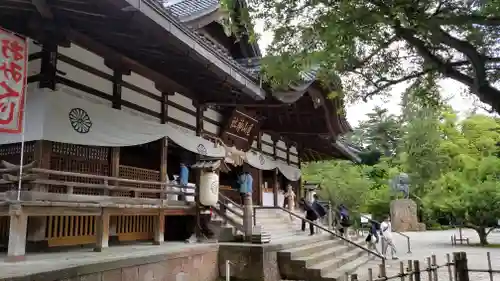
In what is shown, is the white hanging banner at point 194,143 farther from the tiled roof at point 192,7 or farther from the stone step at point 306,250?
the stone step at point 306,250

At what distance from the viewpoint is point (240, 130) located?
14492 millimetres

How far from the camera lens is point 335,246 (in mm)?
12125

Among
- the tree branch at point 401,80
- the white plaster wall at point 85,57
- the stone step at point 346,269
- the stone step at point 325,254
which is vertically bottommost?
the stone step at point 346,269

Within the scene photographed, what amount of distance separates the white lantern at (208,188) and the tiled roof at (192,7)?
470 cm

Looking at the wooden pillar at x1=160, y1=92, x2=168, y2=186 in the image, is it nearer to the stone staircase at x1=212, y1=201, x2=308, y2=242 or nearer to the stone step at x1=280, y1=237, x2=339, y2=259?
the stone staircase at x1=212, y1=201, x2=308, y2=242

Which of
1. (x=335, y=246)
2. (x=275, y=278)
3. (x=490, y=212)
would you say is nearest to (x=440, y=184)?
(x=490, y=212)

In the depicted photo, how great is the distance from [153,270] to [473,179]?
55.9ft

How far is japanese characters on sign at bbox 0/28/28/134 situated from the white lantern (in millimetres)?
4636

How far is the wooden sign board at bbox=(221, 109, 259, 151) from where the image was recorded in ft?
44.8

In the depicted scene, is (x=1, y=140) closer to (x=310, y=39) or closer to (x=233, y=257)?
(x=233, y=257)

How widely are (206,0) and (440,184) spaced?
1512cm

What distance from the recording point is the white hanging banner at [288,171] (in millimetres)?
18386

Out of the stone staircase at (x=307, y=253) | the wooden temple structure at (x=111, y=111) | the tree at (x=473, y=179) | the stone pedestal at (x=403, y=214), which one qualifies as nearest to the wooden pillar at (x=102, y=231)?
the wooden temple structure at (x=111, y=111)

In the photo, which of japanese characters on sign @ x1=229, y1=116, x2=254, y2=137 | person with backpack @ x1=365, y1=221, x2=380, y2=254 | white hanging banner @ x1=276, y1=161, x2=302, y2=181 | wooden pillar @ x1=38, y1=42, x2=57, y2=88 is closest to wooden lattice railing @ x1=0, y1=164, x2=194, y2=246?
wooden pillar @ x1=38, y1=42, x2=57, y2=88
